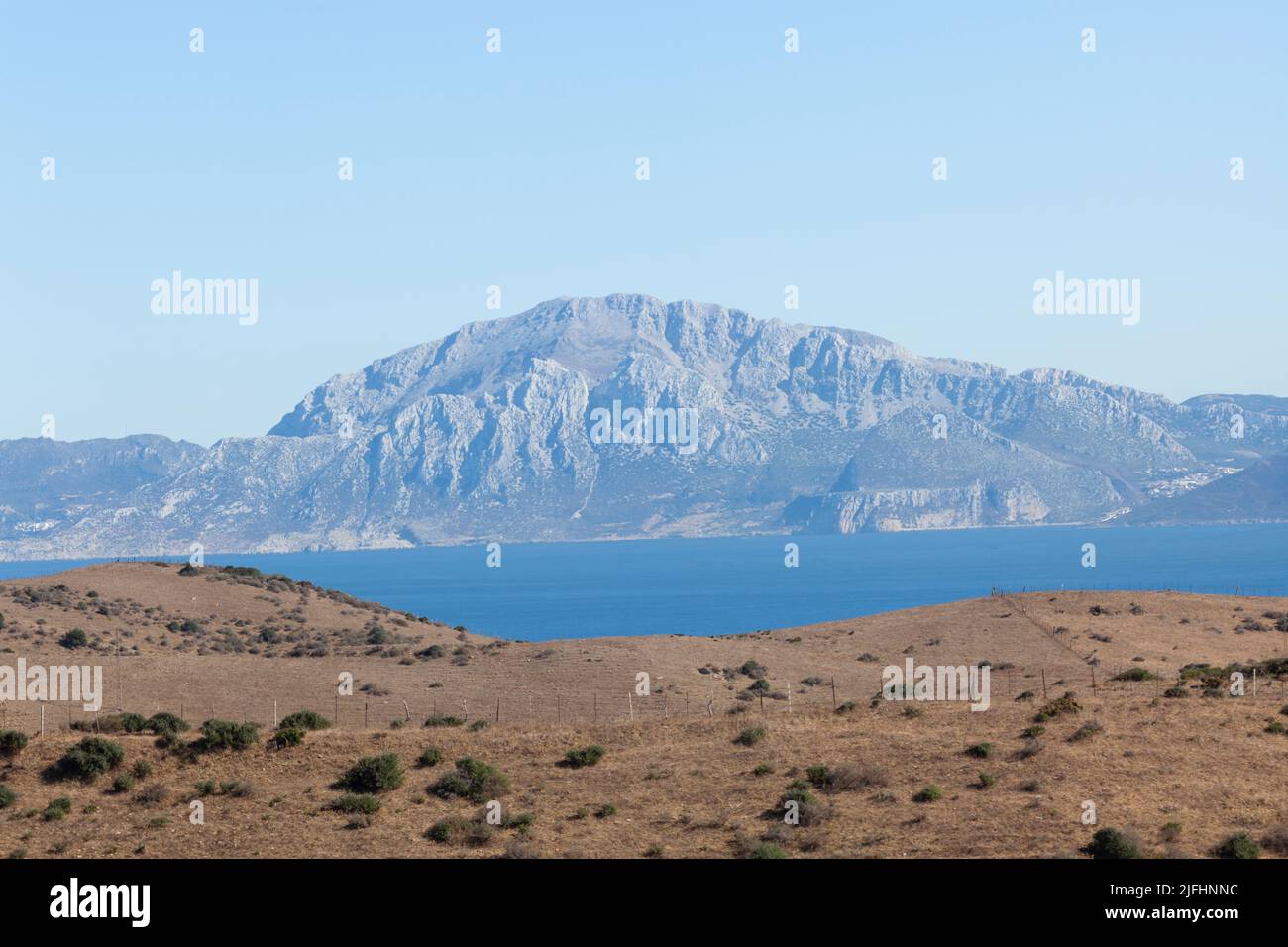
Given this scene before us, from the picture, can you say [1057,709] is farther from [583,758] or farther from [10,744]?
[10,744]

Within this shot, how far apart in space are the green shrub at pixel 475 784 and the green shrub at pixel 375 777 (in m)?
1.16

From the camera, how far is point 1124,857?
30.7 m

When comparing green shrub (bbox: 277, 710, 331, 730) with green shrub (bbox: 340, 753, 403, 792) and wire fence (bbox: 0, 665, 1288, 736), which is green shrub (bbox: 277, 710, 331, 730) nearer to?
wire fence (bbox: 0, 665, 1288, 736)

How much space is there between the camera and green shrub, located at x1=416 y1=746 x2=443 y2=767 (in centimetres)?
4081

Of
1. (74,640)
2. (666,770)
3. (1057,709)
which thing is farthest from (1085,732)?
(74,640)

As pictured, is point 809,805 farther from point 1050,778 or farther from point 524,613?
point 524,613

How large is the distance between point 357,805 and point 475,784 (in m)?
3.11

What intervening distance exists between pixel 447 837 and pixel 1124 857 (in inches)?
588

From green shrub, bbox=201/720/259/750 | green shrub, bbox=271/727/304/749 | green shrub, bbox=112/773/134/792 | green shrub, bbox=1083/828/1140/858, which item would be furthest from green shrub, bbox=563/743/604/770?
green shrub, bbox=1083/828/1140/858

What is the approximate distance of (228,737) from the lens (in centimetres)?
4203

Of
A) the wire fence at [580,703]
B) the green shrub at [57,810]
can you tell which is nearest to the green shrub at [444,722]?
the wire fence at [580,703]

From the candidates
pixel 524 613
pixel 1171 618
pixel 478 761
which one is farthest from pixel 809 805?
pixel 524 613
